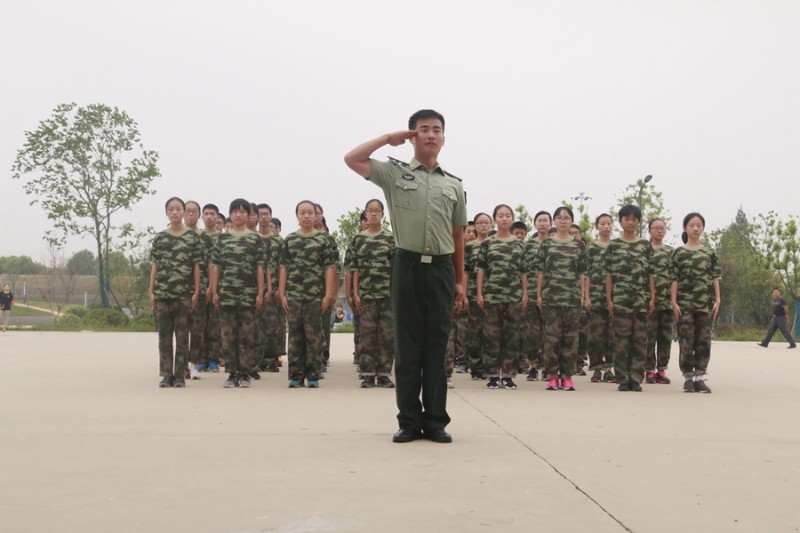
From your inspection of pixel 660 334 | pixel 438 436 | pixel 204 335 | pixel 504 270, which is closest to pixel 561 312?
pixel 504 270

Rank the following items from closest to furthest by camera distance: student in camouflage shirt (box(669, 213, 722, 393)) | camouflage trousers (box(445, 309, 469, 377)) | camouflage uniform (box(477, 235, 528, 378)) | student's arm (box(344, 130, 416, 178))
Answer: student's arm (box(344, 130, 416, 178)), student in camouflage shirt (box(669, 213, 722, 393)), camouflage uniform (box(477, 235, 528, 378)), camouflage trousers (box(445, 309, 469, 377))

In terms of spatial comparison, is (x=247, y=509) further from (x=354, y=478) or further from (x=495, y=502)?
(x=495, y=502)

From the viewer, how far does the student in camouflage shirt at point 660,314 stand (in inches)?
373

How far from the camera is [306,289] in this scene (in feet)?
27.8

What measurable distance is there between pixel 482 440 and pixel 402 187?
1.56 m

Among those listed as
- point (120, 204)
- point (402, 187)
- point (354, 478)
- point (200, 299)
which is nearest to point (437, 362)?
point (402, 187)

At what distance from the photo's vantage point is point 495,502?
3.42 metres

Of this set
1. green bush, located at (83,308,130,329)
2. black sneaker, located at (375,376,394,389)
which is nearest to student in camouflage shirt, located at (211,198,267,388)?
black sneaker, located at (375,376,394,389)

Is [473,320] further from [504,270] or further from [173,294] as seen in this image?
[173,294]

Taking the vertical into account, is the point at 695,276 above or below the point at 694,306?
above

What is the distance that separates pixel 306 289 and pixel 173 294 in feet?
4.24

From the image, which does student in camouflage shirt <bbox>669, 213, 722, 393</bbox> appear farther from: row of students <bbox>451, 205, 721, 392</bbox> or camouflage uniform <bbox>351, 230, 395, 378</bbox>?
camouflage uniform <bbox>351, 230, 395, 378</bbox>

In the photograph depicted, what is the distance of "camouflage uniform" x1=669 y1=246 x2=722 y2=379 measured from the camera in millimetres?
8531

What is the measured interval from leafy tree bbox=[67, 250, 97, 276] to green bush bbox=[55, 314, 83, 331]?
24.1m
